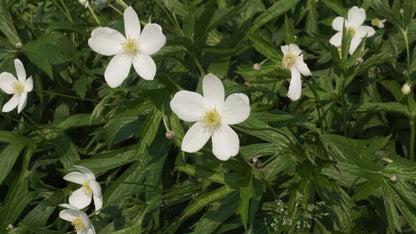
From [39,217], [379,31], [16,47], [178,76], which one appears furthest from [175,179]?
[379,31]

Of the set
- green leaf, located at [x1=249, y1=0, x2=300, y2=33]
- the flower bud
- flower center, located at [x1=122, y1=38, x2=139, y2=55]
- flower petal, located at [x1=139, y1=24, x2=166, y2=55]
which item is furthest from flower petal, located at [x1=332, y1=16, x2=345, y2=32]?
flower center, located at [x1=122, y1=38, x2=139, y2=55]

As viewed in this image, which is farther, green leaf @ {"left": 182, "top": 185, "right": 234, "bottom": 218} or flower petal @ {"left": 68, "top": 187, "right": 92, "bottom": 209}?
flower petal @ {"left": 68, "top": 187, "right": 92, "bottom": 209}

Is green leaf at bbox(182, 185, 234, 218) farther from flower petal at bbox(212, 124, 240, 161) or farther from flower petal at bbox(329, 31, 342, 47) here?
flower petal at bbox(329, 31, 342, 47)

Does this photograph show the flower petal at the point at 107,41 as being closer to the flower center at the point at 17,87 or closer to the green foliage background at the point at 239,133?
the green foliage background at the point at 239,133

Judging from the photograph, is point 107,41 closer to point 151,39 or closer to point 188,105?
point 151,39

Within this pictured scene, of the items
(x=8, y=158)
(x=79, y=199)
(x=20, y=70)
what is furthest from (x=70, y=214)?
(x=20, y=70)

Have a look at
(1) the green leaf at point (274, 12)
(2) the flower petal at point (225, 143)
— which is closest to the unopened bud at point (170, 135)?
(2) the flower petal at point (225, 143)
